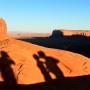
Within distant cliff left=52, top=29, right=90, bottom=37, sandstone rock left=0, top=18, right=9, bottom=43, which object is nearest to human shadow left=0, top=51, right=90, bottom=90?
sandstone rock left=0, top=18, right=9, bottom=43

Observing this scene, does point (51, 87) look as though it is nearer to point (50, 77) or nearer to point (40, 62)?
point (50, 77)

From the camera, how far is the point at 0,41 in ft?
60.4

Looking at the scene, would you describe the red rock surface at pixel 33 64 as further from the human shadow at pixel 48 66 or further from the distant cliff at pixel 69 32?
the distant cliff at pixel 69 32

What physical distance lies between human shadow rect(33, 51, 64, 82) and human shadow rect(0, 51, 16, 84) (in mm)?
2098

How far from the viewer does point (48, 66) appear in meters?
17.0

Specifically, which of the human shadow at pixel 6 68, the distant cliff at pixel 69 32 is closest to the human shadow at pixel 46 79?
the human shadow at pixel 6 68

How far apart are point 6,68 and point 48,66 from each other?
3403mm

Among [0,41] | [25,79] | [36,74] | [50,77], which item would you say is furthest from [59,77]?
[0,41]

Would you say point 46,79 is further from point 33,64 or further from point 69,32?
point 69,32

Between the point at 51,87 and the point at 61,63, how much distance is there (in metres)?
5.64

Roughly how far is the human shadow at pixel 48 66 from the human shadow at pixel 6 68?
2098mm

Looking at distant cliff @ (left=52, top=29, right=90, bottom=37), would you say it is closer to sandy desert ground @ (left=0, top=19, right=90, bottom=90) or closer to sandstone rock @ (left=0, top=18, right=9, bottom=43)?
sandstone rock @ (left=0, top=18, right=9, bottom=43)

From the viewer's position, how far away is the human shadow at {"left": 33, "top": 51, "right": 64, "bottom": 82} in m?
16.0

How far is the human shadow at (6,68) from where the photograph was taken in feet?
46.3
